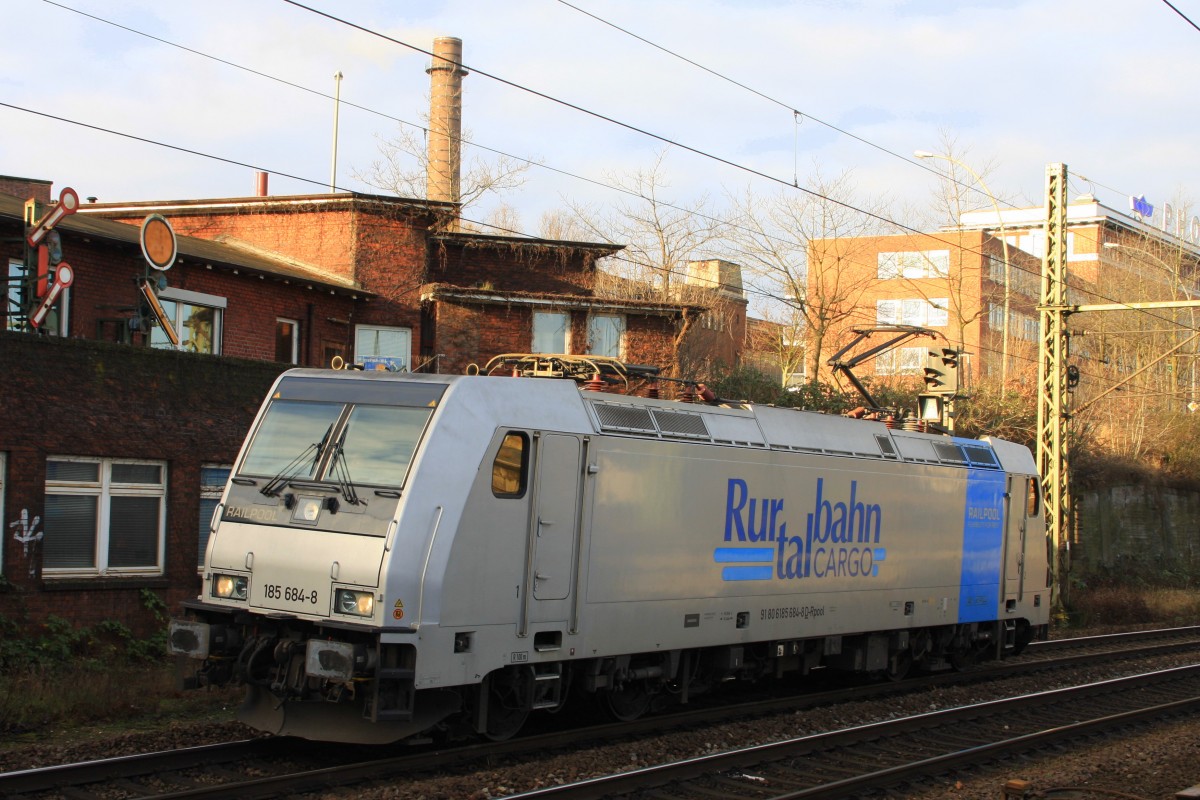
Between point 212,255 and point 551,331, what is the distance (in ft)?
27.0

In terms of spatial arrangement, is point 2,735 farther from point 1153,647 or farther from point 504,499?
point 1153,647

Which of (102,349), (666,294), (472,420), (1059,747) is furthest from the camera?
(666,294)

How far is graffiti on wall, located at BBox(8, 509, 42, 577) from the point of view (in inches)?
531

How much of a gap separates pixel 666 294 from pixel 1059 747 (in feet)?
103

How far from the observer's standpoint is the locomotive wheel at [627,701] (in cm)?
1156

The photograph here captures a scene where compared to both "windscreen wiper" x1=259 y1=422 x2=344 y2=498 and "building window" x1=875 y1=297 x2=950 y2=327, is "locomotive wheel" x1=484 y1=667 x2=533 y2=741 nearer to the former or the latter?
"windscreen wiper" x1=259 y1=422 x2=344 y2=498

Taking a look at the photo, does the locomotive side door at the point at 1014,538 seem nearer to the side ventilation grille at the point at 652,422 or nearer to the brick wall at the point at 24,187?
the side ventilation grille at the point at 652,422

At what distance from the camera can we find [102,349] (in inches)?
562

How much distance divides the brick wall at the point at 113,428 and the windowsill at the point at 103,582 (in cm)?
1

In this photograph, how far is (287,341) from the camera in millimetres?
22547

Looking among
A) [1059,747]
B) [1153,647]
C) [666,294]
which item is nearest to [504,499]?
[1059,747]

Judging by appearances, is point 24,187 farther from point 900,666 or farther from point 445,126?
point 900,666

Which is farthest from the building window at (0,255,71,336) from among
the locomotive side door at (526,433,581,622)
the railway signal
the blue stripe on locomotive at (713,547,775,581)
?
the railway signal

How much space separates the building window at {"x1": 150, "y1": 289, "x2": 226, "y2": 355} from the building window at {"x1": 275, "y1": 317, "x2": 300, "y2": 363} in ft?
4.76
